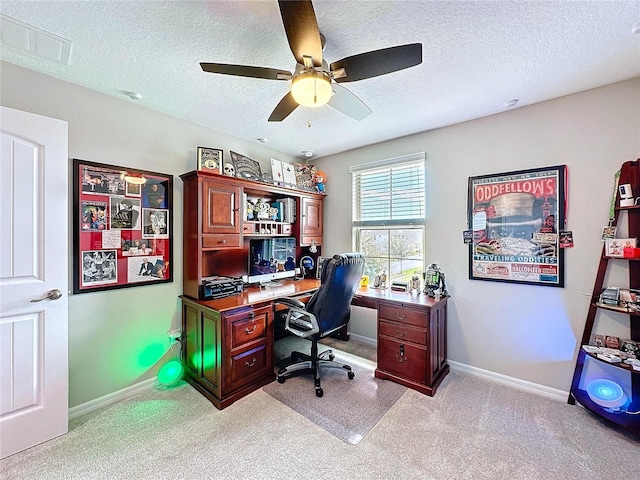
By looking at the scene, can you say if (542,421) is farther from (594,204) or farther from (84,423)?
(84,423)

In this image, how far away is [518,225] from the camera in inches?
95.3

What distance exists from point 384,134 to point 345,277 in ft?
5.75

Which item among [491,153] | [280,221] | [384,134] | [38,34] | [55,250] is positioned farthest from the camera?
[280,221]

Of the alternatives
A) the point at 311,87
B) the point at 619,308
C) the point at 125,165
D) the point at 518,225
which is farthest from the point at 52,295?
the point at 619,308

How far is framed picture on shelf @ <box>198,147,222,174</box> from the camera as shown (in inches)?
99.7

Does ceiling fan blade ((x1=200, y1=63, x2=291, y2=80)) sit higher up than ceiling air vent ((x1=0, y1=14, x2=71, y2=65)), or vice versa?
ceiling air vent ((x1=0, y1=14, x2=71, y2=65))

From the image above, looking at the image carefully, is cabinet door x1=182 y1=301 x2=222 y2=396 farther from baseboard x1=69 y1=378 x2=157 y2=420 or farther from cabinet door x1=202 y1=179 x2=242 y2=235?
cabinet door x1=202 y1=179 x2=242 y2=235

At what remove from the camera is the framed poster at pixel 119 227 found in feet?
6.73

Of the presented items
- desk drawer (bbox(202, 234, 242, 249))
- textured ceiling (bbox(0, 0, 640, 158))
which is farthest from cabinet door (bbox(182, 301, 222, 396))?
textured ceiling (bbox(0, 0, 640, 158))

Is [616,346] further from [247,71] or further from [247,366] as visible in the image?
[247,71]

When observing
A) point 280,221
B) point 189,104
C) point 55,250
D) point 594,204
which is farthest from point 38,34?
point 594,204

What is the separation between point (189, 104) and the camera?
7.62ft

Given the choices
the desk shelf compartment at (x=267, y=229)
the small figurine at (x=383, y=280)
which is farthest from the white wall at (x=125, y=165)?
the small figurine at (x=383, y=280)

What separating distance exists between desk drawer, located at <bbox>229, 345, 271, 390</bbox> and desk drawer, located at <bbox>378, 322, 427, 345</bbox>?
1139 mm
